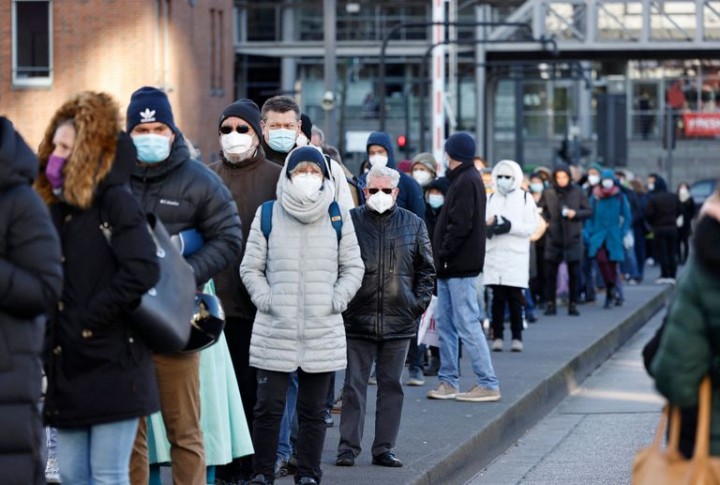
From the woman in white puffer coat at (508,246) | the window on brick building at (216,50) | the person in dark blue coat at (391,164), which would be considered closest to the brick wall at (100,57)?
the window on brick building at (216,50)

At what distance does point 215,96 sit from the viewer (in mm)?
48250

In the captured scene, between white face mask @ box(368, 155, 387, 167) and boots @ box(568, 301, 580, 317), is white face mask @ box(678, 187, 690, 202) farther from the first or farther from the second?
white face mask @ box(368, 155, 387, 167)

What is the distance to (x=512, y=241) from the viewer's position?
1717 centimetres

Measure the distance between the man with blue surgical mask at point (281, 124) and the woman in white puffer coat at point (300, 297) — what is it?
1079 mm

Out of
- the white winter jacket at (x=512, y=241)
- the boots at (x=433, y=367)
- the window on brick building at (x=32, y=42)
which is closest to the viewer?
the boots at (x=433, y=367)

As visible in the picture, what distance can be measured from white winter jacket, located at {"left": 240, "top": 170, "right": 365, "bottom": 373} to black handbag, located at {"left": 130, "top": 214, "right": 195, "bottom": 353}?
1.47 meters

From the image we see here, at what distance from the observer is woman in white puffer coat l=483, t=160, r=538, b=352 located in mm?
17047

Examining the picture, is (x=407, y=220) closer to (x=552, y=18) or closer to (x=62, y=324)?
(x=62, y=324)

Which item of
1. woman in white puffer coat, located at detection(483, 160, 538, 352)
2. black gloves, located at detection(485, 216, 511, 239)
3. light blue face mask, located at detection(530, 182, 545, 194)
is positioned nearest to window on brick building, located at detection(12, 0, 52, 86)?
light blue face mask, located at detection(530, 182, 545, 194)

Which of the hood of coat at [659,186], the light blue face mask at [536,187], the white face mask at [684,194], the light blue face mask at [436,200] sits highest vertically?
the light blue face mask at [436,200]

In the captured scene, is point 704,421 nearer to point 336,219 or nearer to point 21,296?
point 21,296

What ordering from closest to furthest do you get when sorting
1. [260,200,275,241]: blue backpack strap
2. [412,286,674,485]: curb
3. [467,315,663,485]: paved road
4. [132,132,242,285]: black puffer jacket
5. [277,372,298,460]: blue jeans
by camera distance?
[132,132,242,285]: black puffer jacket
[260,200,275,241]: blue backpack strap
[277,372,298,460]: blue jeans
[412,286,674,485]: curb
[467,315,663,485]: paved road

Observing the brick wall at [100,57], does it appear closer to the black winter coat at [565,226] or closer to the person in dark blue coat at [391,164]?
the black winter coat at [565,226]

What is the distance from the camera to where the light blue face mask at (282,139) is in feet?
32.2
